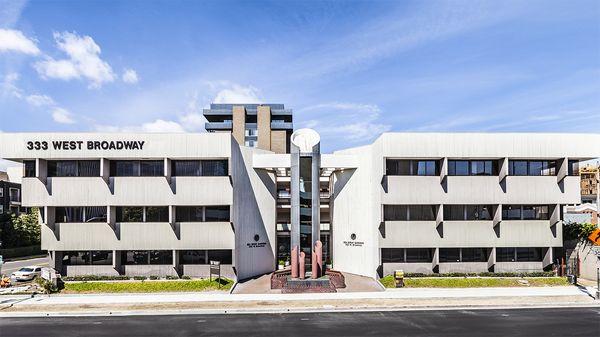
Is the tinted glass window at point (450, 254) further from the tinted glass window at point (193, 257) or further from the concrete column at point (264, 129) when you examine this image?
the concrete column at point (264, 129)

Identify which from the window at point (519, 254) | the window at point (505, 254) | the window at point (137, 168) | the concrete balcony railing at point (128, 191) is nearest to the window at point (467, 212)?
the window at point (505, 254)

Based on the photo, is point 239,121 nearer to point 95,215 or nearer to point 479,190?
point 95,215

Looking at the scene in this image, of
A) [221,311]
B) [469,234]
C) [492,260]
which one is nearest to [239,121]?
[469,234]

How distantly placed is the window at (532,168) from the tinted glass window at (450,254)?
1015 centimetres

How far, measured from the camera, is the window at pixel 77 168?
3978cm

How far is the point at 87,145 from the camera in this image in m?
38.9

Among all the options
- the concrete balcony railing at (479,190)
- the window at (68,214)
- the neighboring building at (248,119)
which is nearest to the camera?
the window at (68,214)

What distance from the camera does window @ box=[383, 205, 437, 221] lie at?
41.4m

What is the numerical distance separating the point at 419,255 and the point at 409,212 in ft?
15.4

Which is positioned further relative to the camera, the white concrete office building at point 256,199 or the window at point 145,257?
the window at point 145,257

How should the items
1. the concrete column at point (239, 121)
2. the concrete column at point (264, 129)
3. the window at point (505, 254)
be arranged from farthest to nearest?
the concrete column at point (239, 121) < the concrete column at point (264, 129) < the window at point (505, 254)

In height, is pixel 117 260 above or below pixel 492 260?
above

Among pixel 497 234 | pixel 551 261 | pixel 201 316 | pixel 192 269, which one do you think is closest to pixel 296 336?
pixel 201 316

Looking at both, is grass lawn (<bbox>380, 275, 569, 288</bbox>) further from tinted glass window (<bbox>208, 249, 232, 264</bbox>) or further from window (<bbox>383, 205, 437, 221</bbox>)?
tinted glass window (<bbox>208, 249, 232, 264</bbox>)
